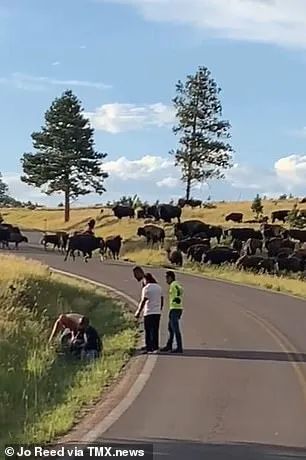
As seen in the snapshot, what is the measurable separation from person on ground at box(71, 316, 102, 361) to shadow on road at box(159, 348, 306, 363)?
4.52 ft

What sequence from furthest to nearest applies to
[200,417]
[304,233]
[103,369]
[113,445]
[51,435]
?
[304,233] → [103,369] → [200,417] → [51,435] → [113,445]

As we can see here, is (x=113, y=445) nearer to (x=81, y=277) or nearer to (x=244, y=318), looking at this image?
(x=244, y=318)

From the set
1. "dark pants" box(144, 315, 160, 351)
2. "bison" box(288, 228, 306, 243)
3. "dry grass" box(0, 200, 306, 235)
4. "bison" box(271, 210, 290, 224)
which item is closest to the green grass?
"dark pants" box(144, 315, 160, 351)

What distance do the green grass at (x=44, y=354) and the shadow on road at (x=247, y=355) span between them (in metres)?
1.41

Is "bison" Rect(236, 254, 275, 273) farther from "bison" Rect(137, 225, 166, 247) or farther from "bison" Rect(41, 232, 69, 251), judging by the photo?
"bison" Rect(41, 232, 69, 251)

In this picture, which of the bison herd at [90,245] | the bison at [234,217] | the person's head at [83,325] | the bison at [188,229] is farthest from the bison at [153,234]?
the person's head at [83,325]

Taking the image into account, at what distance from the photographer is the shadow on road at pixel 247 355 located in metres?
20.5

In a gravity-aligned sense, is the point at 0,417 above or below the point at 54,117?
below

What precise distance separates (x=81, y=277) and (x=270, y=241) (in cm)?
1681

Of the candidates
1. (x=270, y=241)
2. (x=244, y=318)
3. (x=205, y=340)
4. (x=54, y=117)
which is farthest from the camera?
(x=54, y=117)

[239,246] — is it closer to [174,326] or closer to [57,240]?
[57,240]

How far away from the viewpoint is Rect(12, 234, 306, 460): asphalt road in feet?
41.5

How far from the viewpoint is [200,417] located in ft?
47.0

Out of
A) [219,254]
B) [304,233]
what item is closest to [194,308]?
[219,254]
